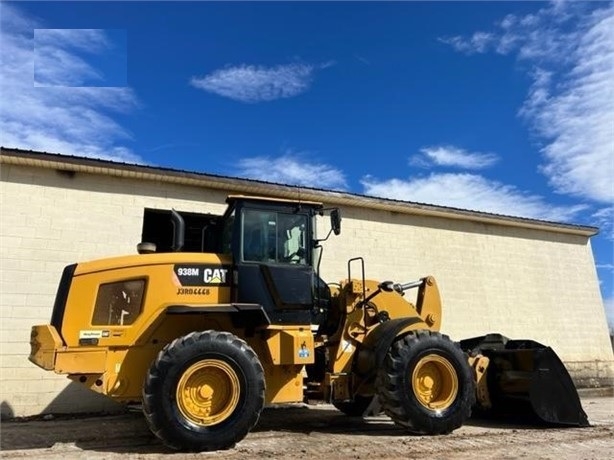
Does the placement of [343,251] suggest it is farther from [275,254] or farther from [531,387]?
[531,387]

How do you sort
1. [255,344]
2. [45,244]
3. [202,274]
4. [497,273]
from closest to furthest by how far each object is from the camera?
[202,274] < [255,344] < [45,244] < [497,273]

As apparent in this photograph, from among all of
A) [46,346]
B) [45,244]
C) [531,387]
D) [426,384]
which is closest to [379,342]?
[426,384]

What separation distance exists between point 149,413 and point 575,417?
19.2 feet

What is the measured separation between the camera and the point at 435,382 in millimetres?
7176

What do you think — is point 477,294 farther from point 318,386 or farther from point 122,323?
point 122,323

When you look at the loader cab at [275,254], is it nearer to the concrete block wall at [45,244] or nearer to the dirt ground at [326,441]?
the dirt ground at [326,441]

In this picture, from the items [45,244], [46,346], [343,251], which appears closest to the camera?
[46,346]

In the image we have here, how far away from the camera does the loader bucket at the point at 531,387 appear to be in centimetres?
753

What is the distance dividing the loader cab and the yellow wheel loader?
0.01 metres

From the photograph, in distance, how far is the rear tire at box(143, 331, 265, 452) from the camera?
570cm

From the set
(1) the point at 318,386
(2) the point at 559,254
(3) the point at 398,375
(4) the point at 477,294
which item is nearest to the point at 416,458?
(3) the point at 398,375

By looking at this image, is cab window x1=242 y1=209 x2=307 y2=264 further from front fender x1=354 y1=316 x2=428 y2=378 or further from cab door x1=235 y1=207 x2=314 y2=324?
front fender x1=354 y1=316 x2=428 y2=378

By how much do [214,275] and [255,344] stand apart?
1.08 metres

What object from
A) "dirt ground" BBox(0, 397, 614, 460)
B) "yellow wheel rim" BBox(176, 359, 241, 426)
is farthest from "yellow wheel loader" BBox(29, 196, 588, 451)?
"dirt ground" BBox(0, 397, 614, 460)
